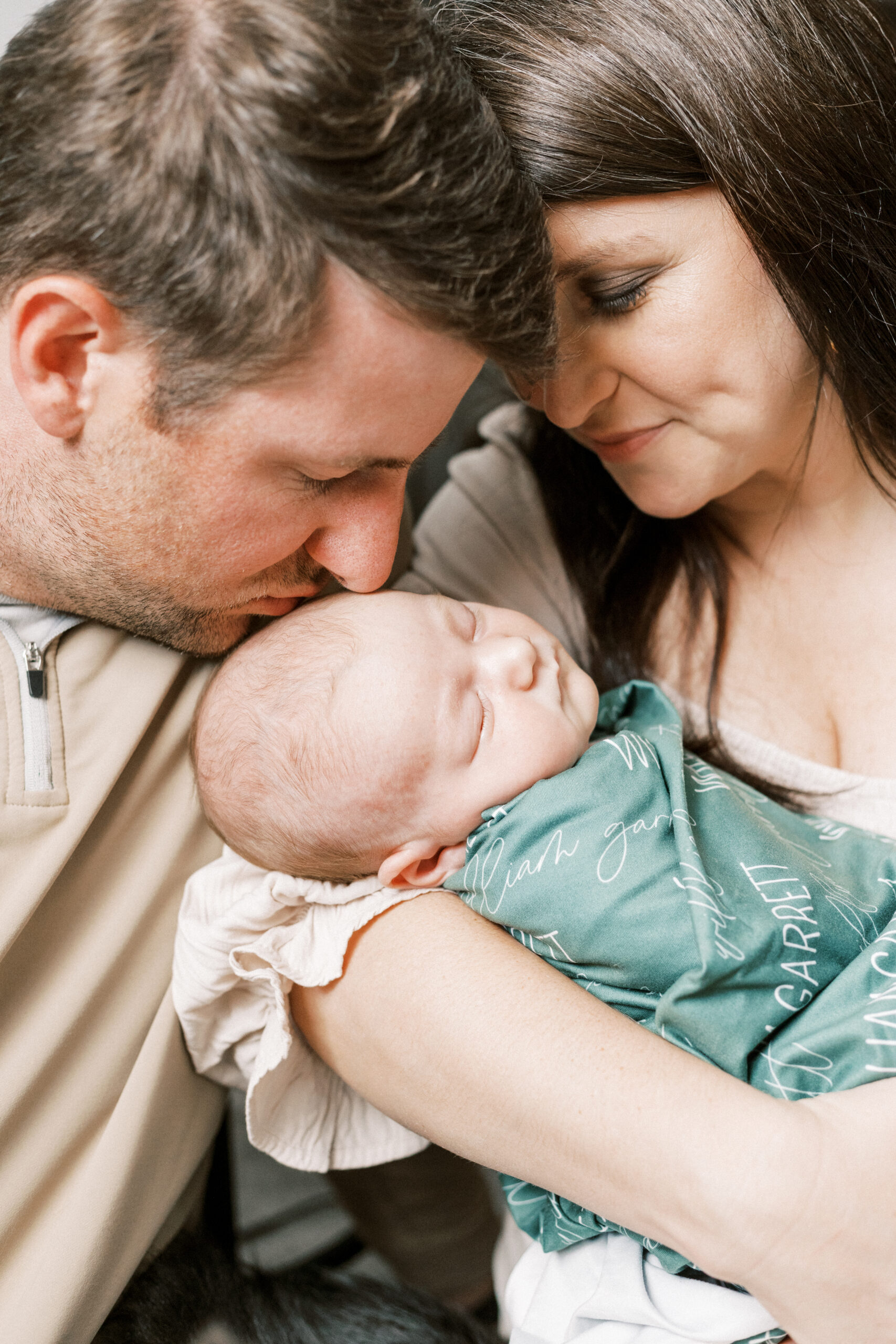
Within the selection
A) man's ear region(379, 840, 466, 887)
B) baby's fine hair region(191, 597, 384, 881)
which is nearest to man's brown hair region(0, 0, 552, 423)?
baby's fine hair region(191, 597, 384, 881)

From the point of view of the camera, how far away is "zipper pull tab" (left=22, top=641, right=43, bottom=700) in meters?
1.14

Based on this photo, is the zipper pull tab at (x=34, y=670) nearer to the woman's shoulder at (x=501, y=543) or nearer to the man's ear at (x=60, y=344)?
the man's ear at (x=60, y=344)

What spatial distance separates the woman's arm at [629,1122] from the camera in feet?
2.96

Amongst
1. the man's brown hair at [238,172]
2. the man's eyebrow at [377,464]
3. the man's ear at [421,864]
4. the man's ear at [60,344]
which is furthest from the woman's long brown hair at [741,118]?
the man's ear at [421,864]

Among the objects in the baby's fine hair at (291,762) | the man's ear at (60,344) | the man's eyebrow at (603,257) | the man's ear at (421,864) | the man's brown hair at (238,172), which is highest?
the man's brown hair at (238,172)

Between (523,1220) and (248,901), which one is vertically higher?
(248,901)

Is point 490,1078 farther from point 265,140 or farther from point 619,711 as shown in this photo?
point 265,140

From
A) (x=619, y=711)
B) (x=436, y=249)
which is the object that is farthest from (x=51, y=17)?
Answer: (x=619, y=711)

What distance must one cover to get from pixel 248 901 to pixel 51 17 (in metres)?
0.92

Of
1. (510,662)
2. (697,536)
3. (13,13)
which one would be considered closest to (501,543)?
(697,536)

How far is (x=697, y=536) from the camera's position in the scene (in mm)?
1579

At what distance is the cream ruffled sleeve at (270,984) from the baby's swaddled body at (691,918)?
166mm

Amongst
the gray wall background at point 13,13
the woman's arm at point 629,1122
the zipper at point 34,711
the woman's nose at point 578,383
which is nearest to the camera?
the woman's arm at point 629,1122

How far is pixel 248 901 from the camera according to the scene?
1.17 metres
